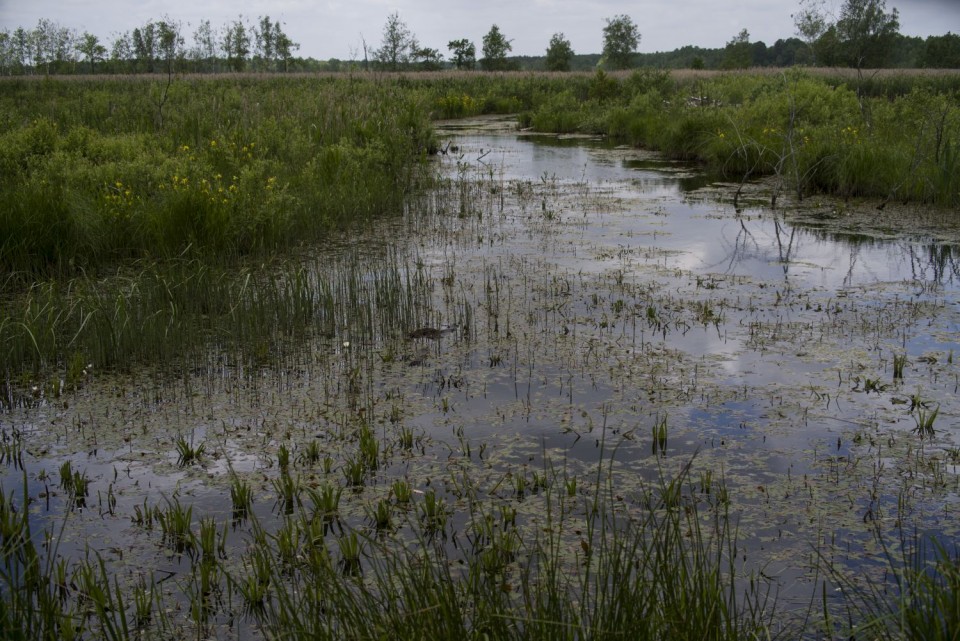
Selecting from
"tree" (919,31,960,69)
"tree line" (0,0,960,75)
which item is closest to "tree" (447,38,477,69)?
"tree line" (0,0,960,75)

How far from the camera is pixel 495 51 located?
52219 millimetres

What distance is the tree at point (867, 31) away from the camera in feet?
140

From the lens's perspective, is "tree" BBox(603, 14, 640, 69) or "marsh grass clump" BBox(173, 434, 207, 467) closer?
"marsh grass clump" BBox(173, 434, 207, 467)

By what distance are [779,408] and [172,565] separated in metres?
3.15

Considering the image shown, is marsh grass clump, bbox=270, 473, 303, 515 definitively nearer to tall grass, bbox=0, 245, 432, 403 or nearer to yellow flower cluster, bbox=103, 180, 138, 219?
tall grass, bbox=0, 245, 432, 403

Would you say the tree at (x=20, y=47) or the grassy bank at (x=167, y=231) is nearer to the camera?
the grassy bank at (x=167, y=231)

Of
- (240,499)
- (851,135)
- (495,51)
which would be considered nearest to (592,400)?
(240,499)

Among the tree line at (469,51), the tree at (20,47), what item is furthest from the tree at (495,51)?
the tree at (20,47)

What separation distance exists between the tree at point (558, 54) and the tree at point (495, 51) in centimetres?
351

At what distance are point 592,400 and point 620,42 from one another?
66.1 metres

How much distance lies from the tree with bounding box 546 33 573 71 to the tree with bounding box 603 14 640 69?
10.4 metres

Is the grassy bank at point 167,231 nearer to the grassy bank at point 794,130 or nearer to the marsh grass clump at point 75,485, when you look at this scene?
the marsh grass clump at point 75,485

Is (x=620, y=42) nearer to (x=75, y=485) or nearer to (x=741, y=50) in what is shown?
(x=741, y=50)

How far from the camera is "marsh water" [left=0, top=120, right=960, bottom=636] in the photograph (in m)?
3.50
